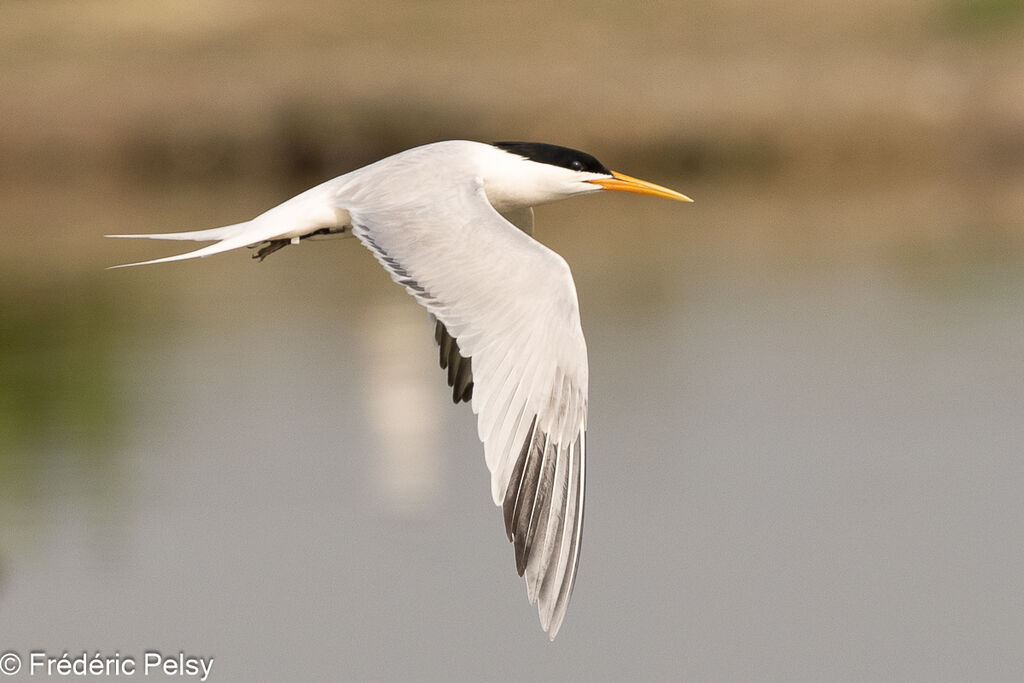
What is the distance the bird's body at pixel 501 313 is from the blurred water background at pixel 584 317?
3.35 m

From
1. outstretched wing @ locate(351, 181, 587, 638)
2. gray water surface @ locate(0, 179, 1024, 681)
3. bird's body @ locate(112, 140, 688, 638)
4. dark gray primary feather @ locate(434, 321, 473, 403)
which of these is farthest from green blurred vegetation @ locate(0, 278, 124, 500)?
outstretched wing @ locate(351, 181, 587, 638)

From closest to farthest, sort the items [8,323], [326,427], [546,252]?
1. [546,252]
2. [326,427]
3. [8,323]

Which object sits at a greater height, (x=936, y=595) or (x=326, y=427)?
(x=936, y=595)

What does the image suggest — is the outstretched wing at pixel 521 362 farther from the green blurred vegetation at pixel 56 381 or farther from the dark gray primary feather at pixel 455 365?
the green blurred vegetation at pixel 56 381

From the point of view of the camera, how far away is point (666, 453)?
13492mm

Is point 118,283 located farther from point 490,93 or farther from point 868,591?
point 868,591

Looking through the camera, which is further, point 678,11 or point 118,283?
point 678,11

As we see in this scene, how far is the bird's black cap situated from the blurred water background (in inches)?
116

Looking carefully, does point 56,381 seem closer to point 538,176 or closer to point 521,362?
point 538,176

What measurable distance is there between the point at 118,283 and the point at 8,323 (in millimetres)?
2858

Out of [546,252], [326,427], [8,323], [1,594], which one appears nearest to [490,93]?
[8,323]

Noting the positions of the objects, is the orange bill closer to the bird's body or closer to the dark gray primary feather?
the bird's body

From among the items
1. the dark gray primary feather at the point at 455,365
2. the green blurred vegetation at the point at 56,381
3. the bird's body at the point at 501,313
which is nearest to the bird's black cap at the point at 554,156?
the bird's body at the point at 501,313

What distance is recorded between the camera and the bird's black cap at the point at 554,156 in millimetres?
7711
